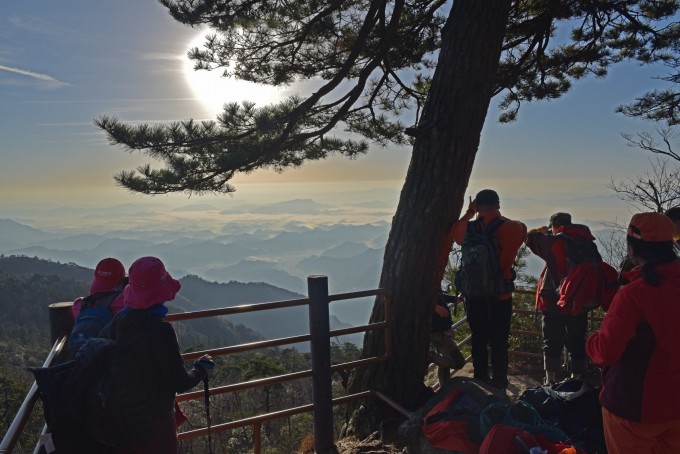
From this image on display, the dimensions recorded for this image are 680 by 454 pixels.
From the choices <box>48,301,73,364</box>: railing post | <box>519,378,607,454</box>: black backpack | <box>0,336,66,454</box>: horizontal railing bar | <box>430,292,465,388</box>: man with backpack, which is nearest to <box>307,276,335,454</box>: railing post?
<box>430,292,465,388</box>: man with backpack

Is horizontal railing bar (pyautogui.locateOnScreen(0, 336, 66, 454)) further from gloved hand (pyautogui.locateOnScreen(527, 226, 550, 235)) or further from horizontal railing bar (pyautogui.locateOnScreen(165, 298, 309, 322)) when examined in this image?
gloved hand (pyautogui.locateOnScreen(527, 226, 550, 235))

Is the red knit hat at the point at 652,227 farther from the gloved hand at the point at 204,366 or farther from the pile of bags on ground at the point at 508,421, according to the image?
the gloved hand at the point at 204,366

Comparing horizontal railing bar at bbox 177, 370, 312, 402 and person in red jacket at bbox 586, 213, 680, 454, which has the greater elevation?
person in red jacket at bbox 586, 213, 680, 454

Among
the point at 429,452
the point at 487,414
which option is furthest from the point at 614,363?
the point at 429,452

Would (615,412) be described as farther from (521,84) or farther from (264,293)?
(264,293)

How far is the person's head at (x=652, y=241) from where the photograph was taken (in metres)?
2.43

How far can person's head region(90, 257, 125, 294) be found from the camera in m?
2.95

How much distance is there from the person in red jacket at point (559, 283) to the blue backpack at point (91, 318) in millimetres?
3632

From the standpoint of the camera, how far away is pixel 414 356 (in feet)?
14.8

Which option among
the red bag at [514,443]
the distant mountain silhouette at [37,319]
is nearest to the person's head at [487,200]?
the red bag at [514,443]

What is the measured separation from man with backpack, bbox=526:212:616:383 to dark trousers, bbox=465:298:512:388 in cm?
55

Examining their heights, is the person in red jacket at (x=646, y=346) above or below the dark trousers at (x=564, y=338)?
above

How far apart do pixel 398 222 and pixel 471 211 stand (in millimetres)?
638

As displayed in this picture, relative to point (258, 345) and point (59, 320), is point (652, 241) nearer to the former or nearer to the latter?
point (258, 345)
